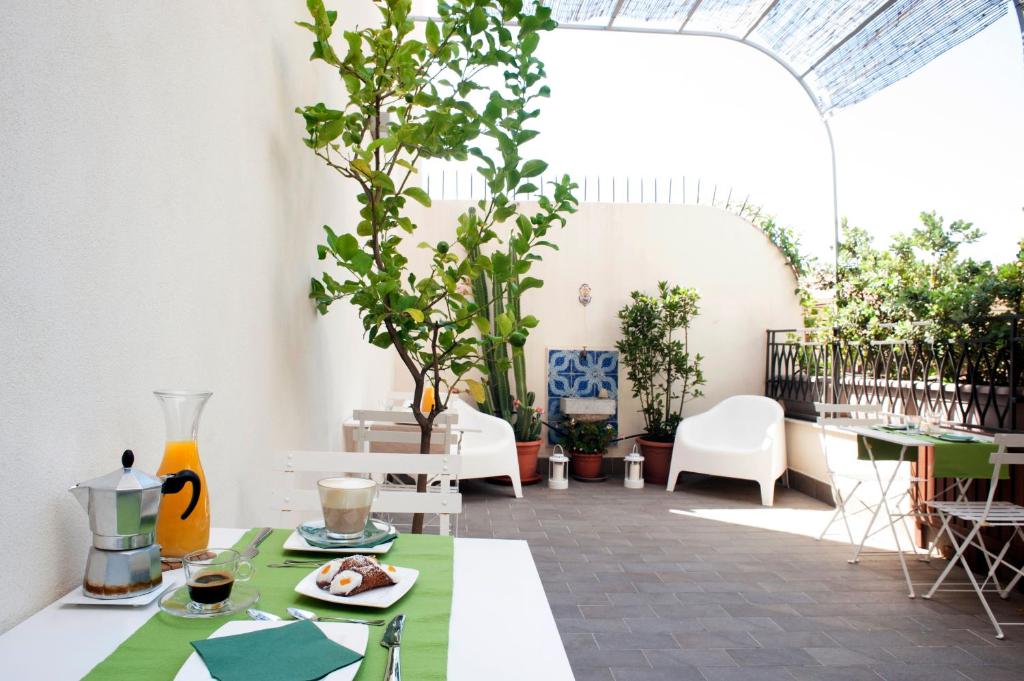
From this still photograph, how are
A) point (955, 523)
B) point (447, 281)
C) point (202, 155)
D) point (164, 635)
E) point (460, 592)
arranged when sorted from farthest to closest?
point (955, 523)
point (447, 281)
point (202, 155)
point (460, 592)
point (164, 635)

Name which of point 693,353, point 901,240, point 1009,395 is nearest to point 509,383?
point 693,353

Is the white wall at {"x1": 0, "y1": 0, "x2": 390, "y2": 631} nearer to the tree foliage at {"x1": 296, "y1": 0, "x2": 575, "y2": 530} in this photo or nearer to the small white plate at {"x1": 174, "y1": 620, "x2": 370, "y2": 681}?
the tree foliage at {"x1": 296, "y1": 0, "x2": 575, "y2": 530}

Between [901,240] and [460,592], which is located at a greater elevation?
[901,240]

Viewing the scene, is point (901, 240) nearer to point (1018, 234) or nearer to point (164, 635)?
point (1018, 234)

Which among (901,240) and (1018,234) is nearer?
A: (1018,234)

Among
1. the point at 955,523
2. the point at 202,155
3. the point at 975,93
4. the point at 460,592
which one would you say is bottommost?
the point at 955,523

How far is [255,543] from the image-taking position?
1397mm

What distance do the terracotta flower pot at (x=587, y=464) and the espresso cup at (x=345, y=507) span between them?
5.67 meters

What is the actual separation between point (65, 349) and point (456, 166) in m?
6.90

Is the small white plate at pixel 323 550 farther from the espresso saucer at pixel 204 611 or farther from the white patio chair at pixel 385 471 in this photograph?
the white patio chair at pixel 385 471

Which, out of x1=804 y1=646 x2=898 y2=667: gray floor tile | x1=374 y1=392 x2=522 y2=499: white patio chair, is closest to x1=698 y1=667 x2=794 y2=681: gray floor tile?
x1=804 y1=646 x2=898 y2=667: gray floor tile

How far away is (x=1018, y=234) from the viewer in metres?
4.22

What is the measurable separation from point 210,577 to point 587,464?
6.08 meters

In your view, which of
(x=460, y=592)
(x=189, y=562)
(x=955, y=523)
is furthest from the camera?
(x=955, y=523)
